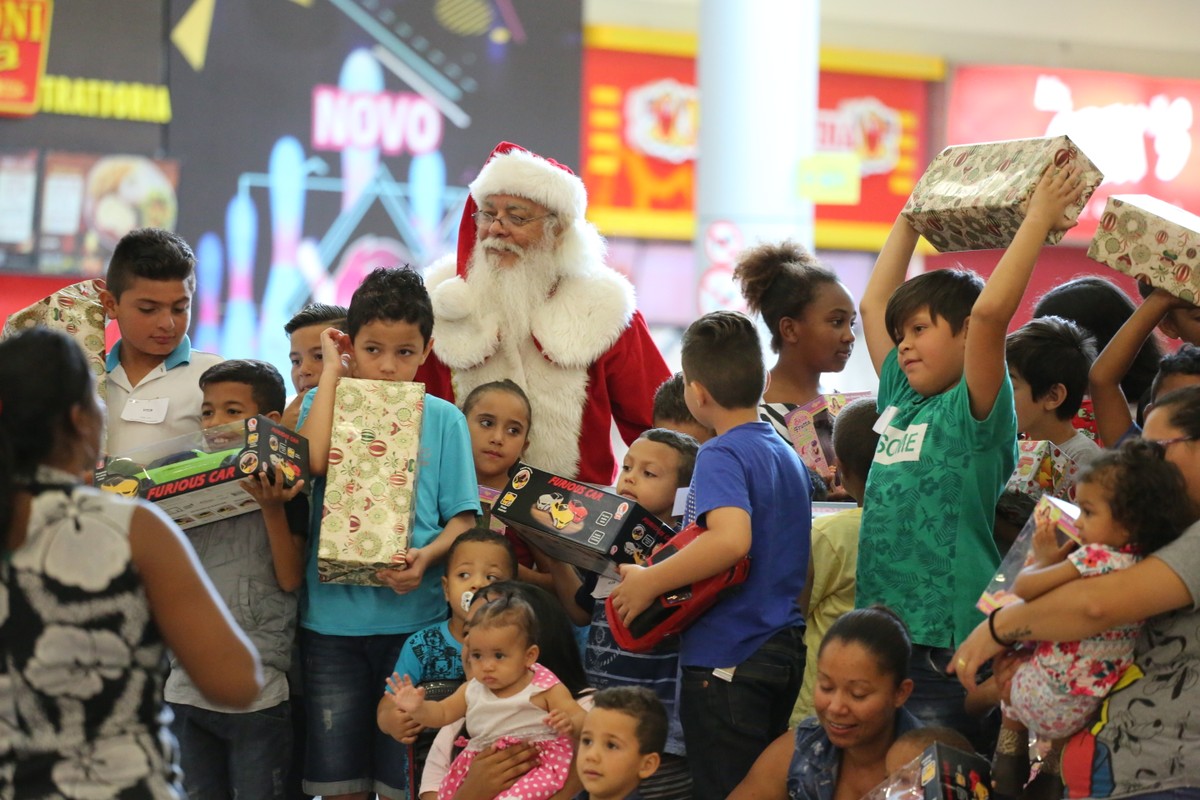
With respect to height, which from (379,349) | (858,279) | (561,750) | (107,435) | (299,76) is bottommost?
(561,750)

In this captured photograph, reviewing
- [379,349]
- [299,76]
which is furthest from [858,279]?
[379,349]

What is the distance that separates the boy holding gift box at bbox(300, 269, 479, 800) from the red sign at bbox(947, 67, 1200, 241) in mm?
7232

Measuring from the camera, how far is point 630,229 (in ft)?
29.1

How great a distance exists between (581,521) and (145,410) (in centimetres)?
126

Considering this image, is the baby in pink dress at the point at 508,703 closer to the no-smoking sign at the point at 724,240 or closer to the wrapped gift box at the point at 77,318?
the wrapped gift box at the point at 77,318

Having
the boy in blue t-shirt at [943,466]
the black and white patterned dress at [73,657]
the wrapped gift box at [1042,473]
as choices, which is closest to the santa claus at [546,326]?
the boy in blue t-shirt at [943,466]

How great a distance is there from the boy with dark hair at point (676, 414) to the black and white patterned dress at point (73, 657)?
1.88m

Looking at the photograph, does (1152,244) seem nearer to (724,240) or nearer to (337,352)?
(337,352)

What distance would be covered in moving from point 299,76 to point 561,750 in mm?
5940

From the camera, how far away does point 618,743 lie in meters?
2.73

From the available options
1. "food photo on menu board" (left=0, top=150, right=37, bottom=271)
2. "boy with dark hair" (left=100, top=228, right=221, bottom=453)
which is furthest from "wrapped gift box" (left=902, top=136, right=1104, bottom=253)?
"food photo on menu board" (left=0, top=150, right=37, bottom=271)

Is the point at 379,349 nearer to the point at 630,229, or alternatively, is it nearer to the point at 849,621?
the point at 849,621

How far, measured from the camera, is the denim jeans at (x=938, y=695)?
107 inches

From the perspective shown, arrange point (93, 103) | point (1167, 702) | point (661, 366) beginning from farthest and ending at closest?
point (93, 103)
point (661, 366)
point (1167, 702)
